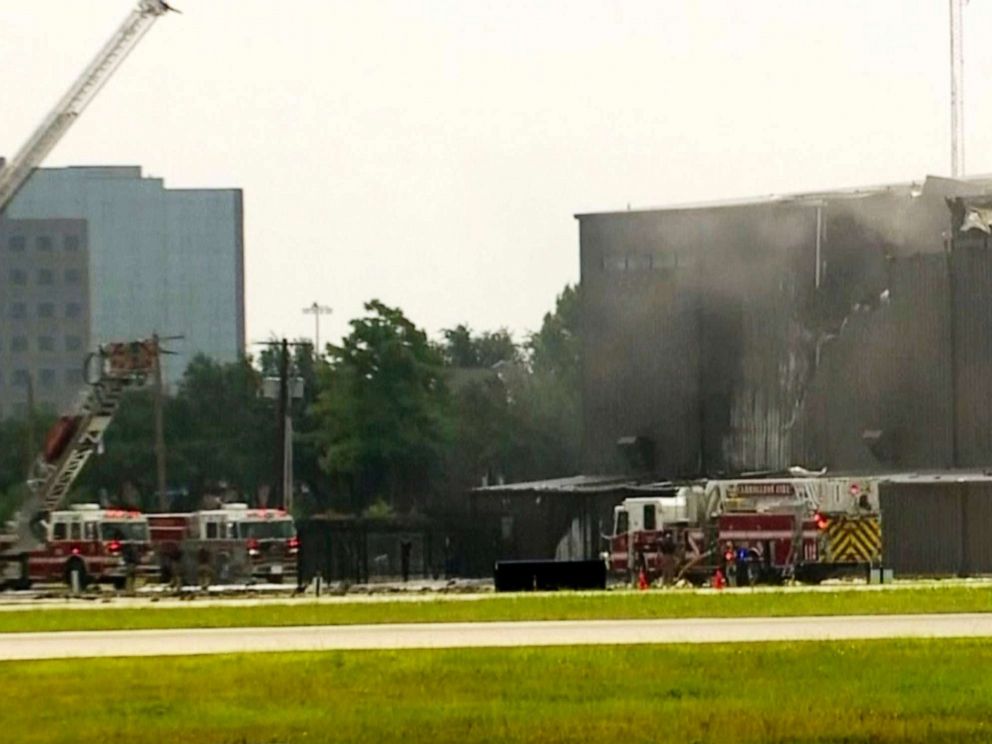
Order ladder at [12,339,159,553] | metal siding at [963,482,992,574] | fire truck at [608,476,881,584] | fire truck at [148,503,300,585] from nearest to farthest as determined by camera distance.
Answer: fire truck at [608,476,881,584] → fire truck at [148,503,300,585] → ladder at [12,339,159,553] → metal siding at [963,482,992,574]

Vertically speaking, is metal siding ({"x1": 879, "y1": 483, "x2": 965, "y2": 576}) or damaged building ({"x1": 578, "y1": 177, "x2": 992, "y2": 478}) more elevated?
damaged building ({"x1": 578, "y1": 177, "x2": 992, "y2": 478})

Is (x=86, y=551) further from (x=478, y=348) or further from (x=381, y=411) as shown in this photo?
(x=478, y=348)

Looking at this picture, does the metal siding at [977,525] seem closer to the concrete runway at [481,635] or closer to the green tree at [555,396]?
the concrete runway at [481,635]

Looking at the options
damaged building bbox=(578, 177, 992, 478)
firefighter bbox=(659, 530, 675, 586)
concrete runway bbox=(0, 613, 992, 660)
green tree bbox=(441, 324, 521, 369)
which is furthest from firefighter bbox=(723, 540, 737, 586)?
green tree bbox=(441, 324, 521, 369)

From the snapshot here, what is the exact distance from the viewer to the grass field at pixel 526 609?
47562 mm

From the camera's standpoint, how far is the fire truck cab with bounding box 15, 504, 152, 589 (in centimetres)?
8025

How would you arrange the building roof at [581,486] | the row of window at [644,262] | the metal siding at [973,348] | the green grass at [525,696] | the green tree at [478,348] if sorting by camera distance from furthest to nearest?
the green tree at [478,348]
the row of window at [644,262]
the building roof at [581,486]
the metal siding at [973,348]
the green grass at [525,696]

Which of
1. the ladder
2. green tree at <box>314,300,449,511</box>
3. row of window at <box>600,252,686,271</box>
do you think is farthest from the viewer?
green tree at <box>314,300,449,511</box>

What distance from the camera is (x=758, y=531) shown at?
235 feet

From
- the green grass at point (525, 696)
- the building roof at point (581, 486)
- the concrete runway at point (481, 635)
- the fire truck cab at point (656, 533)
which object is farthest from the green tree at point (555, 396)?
the green grass at point (525, 696)

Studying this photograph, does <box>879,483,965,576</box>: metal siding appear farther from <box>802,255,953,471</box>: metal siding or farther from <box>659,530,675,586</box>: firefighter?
<box>659,530,675,586</box>: firefighter

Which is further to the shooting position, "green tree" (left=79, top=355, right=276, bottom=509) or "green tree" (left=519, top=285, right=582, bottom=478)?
"green tree" (left=519, top=285, right=582, bottom=478)

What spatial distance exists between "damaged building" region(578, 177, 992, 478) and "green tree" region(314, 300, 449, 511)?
2342 centimetres

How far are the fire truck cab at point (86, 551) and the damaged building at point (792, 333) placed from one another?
24842 mm
